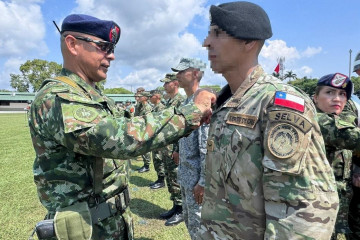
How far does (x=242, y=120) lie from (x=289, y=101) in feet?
0.90

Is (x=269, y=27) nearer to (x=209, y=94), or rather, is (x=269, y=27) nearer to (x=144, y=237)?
(x=209, y=94)

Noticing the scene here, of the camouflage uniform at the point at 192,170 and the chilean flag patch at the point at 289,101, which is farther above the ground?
the chilean flag patch at the point at 289,101

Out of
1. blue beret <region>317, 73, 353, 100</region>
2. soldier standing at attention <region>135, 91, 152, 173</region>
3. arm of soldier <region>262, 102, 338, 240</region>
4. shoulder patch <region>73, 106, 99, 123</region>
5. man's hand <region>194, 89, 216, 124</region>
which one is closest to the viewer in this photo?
arm of soldier <region>262, 102, 338, 240</region>

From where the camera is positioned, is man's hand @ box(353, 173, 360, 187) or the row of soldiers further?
the row of soldiers

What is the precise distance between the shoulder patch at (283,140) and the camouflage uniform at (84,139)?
2.23ft

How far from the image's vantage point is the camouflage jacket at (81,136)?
5.50 ft

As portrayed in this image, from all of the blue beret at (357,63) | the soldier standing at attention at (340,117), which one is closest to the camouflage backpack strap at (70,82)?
the soldier standing at attention at (340,117)

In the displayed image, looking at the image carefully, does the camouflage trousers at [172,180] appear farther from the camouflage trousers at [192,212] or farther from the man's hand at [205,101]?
the man's hand at [205,101]

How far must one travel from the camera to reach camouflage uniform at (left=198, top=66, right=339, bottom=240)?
1.28m

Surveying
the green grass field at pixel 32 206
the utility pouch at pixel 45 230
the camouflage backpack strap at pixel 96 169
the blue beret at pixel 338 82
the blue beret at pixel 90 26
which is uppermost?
the blue beret at pixel 90 26

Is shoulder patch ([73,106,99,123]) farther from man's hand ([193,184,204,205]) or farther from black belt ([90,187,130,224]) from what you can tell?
man's hand ([193,184,204,205])

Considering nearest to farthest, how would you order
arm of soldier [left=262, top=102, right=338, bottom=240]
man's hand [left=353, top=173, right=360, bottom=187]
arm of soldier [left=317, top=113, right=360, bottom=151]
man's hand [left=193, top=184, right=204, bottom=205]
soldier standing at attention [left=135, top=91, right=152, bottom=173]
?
arm of soldier [left=262, top=102, right=338, bottom=240]
arm of soldier [left=317, top=113, right=360, bottom=151]
man's hand [left=353, top=173, right=360, bottom=187]
man's hand [left=193, top=184, right=204, bottom=205]
soldier standing at attention [left=135, top=91, right=152, bottom=173]

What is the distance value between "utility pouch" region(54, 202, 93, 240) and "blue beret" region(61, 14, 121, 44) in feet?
4.45

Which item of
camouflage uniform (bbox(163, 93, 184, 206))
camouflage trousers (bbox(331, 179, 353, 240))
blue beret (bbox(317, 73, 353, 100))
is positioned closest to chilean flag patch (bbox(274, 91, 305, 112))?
blue beret (bbox(317, 73, 353, 100))
